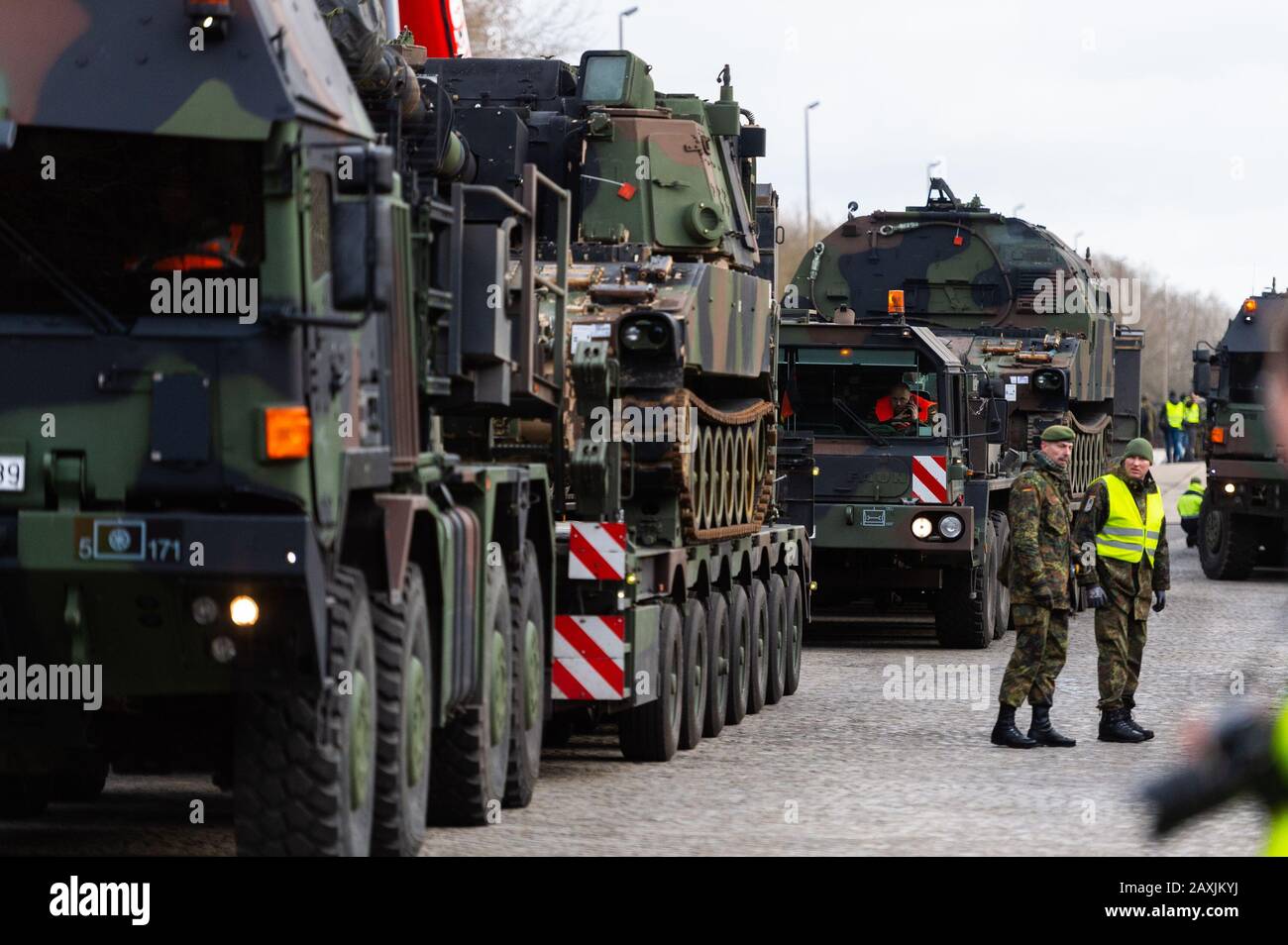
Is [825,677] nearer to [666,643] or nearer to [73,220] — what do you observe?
[666,643]

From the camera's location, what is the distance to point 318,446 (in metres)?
7.63

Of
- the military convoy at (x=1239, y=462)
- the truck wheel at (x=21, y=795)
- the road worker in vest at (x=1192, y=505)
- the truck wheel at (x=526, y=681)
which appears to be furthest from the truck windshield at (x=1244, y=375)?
the truck wheel at (x=21, y=795)

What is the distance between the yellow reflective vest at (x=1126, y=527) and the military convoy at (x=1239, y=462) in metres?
14.2

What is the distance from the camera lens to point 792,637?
17.3 meters

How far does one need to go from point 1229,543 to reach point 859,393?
9.83m

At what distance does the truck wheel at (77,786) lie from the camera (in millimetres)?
10684

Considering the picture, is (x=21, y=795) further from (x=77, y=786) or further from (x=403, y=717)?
(x=403, y=717)

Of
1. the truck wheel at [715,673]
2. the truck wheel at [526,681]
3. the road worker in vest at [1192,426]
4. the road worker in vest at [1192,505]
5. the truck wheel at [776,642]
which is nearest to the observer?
the truck wheel at [526,681]

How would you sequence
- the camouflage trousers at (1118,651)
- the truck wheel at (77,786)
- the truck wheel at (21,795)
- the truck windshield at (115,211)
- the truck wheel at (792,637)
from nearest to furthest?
1. the truck windshield at (115,211)
2. the truck wheel at (21,795)
3. the truck wheel at (77,786)
4. the camouflage trousers at (1118,651)
5. the truck wheel at (792,637)

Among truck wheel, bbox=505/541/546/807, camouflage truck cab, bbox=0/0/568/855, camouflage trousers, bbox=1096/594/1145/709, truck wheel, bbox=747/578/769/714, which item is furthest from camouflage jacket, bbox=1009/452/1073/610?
camouflage truck cab, bbox=0/0/568/855

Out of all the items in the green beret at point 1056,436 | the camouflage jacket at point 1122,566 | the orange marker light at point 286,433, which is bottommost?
the camouflage jacket at point 1122,566

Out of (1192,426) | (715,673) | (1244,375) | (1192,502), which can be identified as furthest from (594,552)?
(1192,426)

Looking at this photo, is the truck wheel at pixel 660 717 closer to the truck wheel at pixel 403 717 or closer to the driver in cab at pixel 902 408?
the truck wheel at pixel 403 717
